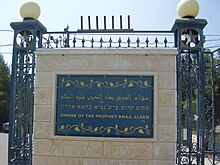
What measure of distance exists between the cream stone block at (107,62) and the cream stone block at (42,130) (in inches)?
52.0

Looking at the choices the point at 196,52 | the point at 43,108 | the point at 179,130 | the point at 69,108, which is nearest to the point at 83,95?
the point at 69,108

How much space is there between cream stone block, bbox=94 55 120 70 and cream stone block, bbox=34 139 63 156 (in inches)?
57.5

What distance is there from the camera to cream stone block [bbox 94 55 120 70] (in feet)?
17.5

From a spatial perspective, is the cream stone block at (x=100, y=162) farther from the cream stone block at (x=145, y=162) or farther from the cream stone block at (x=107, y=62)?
the cream stone block at (x=107, y=62)

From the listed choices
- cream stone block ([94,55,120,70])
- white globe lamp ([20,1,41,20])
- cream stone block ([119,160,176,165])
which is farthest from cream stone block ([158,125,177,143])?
white globe lamp ([20,1,41,20])

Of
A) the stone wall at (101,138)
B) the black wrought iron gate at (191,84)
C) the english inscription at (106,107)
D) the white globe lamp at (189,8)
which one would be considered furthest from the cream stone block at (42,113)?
the white globe lamp at (189,8)

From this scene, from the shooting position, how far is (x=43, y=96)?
5.39 metres

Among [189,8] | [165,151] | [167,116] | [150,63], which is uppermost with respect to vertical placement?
[189,8]

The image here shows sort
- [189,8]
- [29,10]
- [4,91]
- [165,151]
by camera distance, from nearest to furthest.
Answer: [165,151] → [189,8] → [29,10] → [4,91]

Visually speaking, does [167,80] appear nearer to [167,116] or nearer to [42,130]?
[167,116]

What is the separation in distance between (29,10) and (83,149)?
2.75 m

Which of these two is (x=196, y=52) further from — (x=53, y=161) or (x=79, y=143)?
(x=53, y=161)

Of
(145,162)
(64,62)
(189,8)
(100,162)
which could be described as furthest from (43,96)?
(189,8)

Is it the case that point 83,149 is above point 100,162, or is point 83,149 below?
above
